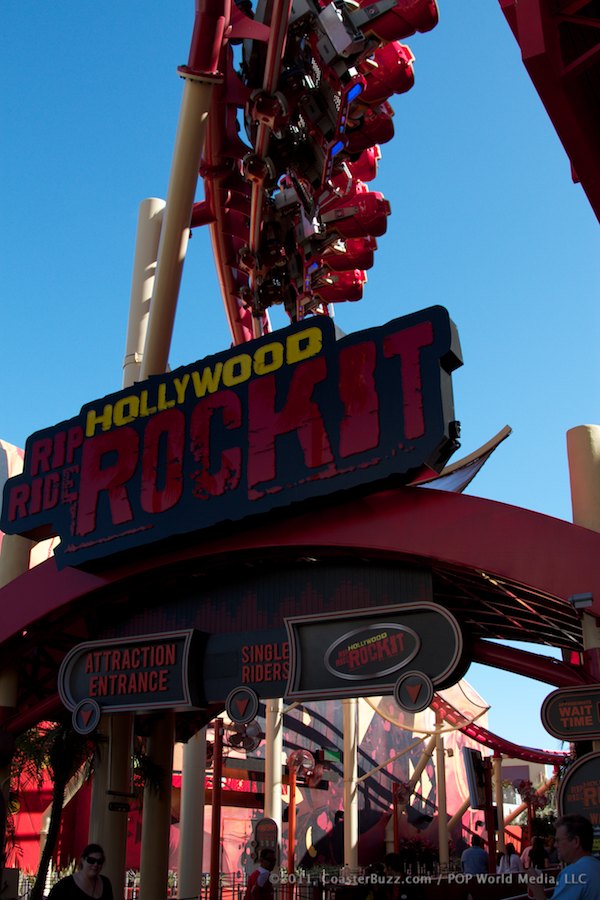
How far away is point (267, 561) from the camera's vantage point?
35.2 feet

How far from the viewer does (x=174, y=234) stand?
44.4 ft

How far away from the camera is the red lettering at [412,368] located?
9.16m

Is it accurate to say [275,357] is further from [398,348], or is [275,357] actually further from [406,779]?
[406,779]

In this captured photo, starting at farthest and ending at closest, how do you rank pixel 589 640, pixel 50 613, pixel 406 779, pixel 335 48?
pixel 406 779
pixel 335 48
pixel 50 613
pixel 589 640

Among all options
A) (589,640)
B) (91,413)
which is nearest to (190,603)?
(91,413)

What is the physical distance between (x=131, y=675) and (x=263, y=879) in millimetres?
2755

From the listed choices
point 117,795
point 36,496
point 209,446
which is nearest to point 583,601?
point 209,446

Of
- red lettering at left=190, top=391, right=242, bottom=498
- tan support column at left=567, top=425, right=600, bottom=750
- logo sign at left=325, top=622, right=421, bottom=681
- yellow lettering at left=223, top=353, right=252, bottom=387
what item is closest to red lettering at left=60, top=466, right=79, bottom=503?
red lettering at left=190, top=391, right=242, bottom=498

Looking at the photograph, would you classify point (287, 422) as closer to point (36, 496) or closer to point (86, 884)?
point (36, 496)

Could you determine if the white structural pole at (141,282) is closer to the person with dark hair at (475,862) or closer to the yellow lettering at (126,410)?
the yellow lettering at (126,410)

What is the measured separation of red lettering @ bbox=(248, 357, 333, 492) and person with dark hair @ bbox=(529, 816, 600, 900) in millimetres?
5976

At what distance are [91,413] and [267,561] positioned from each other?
3295mm

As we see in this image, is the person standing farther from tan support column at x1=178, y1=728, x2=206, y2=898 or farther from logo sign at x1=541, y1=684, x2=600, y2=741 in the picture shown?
tan support column at x1=178, y1=728, x2=206, y2=898

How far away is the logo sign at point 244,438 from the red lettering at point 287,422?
0.05 ft
